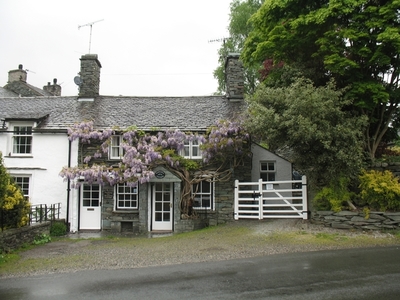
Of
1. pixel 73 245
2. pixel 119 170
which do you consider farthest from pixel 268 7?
pixel 73 245

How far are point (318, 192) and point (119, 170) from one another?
8597mm

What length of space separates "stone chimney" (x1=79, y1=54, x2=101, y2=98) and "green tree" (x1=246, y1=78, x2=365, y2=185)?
36.9 feet

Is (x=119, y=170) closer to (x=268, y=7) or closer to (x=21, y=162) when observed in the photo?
(x=21, y=162)

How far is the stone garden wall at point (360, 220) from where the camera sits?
11.9 meters

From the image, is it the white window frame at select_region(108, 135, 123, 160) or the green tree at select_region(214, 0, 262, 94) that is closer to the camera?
the white window frame at select_region(108, 135, 123, 160)

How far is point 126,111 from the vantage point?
19.3m

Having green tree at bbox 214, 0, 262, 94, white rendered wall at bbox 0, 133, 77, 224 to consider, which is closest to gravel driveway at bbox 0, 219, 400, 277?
white rendered wall at bbox 0, 133, 77, 224

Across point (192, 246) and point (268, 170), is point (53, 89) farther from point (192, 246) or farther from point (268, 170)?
point (192, 246)

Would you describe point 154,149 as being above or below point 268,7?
below

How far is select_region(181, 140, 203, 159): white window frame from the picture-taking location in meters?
17.1

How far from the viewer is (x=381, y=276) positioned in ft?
24.0

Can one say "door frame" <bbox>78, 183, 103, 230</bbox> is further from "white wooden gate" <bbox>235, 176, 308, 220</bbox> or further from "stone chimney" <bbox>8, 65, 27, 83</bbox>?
"stone chimney" <bbox>8, 65, 27, 83</bbox>

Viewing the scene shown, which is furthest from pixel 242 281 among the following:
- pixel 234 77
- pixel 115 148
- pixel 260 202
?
pixel 234 77

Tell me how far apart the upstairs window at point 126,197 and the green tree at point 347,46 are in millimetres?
8638
